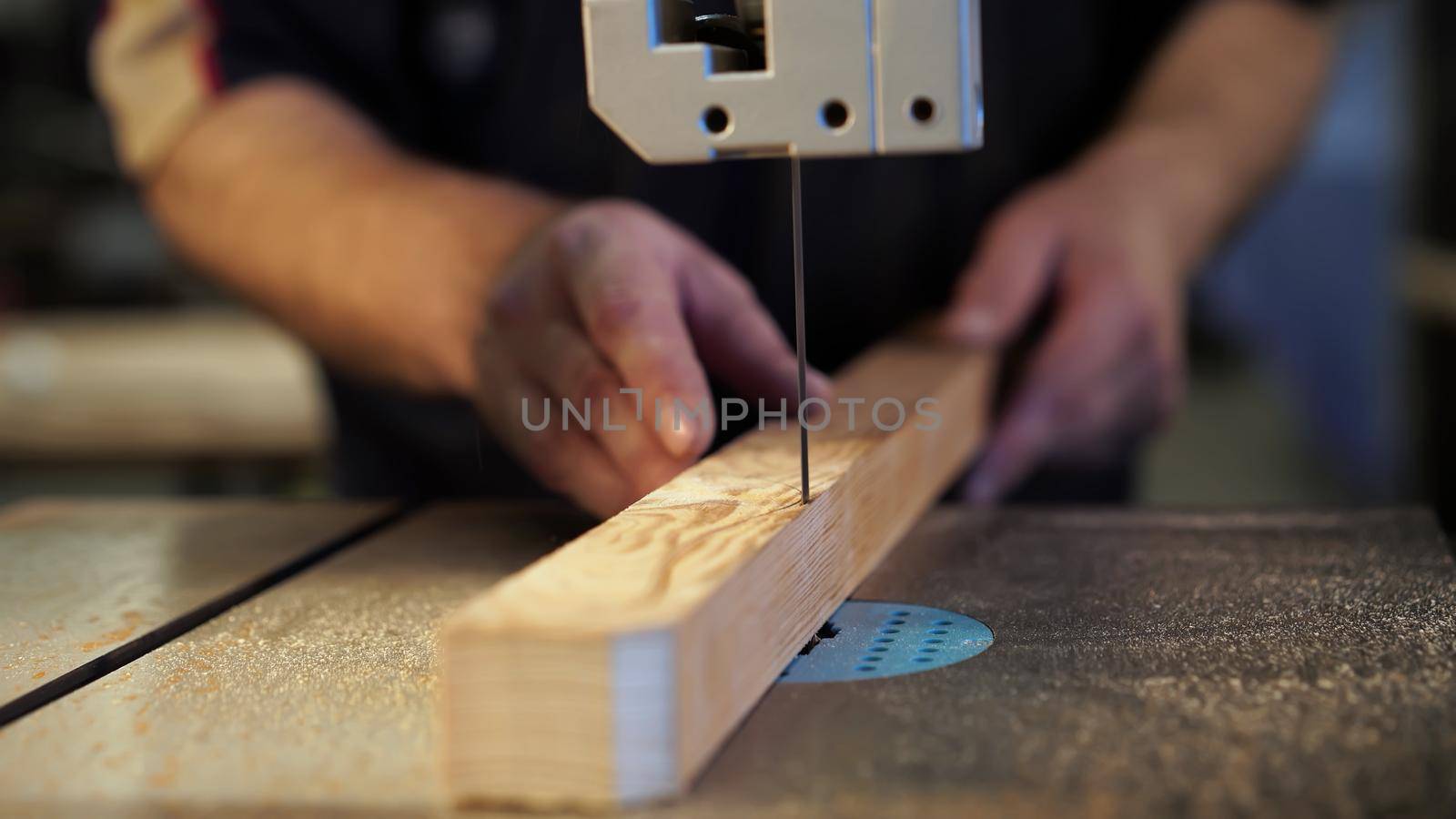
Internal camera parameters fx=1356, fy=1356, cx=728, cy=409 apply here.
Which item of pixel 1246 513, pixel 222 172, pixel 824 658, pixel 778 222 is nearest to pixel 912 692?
pixel 824 658

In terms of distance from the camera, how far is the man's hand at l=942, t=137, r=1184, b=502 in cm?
137

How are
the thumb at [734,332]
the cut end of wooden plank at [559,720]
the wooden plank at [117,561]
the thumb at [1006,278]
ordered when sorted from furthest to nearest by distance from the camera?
the thumb at [1006,278], the thumb at [734,332], the wooden plank at [117,561], the cut end of wooden plank at [559,720]

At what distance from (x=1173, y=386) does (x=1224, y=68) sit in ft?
1.32

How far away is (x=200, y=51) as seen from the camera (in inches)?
59.1

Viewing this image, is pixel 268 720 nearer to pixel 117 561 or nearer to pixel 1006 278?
pixel 117 561

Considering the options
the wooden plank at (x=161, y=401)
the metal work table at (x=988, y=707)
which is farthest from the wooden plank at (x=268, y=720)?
the wooden plank at (x=161, y=401)

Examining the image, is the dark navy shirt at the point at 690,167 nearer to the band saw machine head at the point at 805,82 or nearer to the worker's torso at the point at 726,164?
the worker's torso at the point at 726,164

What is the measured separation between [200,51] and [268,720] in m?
1.07

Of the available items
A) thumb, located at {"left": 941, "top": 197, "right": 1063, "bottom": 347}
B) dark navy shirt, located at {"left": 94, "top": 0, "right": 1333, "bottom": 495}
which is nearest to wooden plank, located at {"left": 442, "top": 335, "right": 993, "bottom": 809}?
thumb, located at {"left": 941, "top": 197, "right": 1063, "bottom": 347}

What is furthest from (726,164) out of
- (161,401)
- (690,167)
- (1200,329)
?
(1200,329)

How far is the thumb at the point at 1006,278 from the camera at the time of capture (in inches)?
52.4

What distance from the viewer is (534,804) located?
21.6 inches

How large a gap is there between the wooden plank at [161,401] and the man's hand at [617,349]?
1.69 metres

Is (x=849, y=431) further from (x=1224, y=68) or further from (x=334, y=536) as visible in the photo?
(x=1224, y=68)
